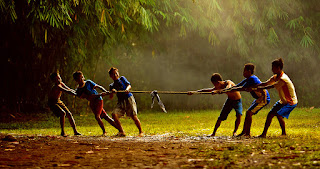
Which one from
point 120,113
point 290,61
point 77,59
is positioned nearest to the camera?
point 120,113

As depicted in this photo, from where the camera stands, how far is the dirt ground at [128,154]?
4.60m

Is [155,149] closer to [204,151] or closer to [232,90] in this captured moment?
[204,151]

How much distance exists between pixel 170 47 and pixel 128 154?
12922mm

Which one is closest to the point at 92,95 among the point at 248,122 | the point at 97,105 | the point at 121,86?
the point at 97,105

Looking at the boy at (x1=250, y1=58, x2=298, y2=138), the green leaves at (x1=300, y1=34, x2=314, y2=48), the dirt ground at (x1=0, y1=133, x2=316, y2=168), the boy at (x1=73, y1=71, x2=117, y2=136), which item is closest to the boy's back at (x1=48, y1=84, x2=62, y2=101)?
the boy at (x1=73, y1=71, x2=117, y2=136)

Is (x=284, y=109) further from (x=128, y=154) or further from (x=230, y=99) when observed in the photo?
(x=128, y=154)

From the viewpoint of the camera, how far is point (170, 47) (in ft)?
→ 59.2

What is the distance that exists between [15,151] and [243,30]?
39.1 feet

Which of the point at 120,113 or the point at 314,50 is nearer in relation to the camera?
the point at 120,113

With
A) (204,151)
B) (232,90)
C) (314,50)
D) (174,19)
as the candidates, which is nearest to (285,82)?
(232,90)

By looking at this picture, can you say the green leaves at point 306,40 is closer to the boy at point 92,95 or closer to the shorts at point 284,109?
the shorts at point 284,109

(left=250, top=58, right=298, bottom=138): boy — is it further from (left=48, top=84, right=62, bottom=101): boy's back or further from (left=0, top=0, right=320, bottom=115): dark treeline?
(left=0, top=0, right=320, bottom=115): dark treeline

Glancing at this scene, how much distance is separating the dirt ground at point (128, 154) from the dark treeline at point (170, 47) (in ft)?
17.4

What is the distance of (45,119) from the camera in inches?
535
